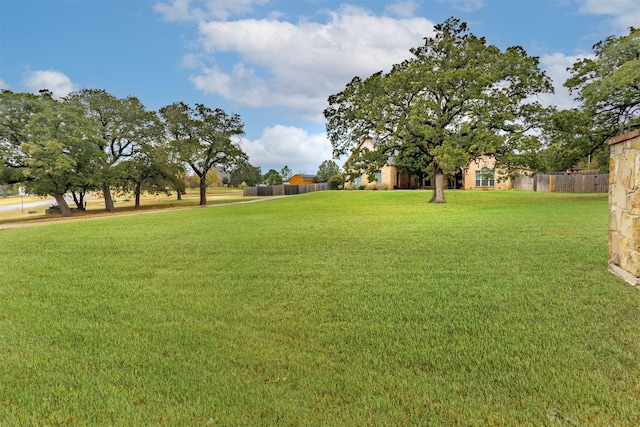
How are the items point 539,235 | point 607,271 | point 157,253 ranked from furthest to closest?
point 539,235, point 157,253, point 607,271

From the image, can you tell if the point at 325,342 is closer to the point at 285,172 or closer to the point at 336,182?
the point at 336,182

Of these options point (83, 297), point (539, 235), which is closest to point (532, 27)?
point (539, 235)

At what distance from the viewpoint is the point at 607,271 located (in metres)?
5.05

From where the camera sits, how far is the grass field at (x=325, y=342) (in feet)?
7.13

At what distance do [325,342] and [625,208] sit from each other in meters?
4.61

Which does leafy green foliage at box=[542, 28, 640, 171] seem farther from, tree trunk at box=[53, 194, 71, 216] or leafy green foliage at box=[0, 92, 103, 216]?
tree trunk at box=[53, 194, 71, 216]

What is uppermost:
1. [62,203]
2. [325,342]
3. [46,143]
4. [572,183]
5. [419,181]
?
[46,143]

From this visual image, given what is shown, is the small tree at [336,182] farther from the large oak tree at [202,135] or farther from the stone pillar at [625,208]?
the stone pillar at [625,208]

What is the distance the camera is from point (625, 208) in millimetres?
4781

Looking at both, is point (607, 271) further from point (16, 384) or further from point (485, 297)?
point (16, 384)

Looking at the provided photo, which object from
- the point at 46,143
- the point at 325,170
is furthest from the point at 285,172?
the point at 46,143

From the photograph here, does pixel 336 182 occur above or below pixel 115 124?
below

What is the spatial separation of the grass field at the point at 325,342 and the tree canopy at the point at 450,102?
1455 centimetres

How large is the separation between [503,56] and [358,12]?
1107 centimetres
